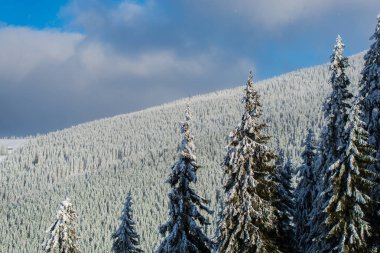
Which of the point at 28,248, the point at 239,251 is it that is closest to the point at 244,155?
the point at 239,251

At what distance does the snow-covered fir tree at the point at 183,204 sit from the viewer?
26016 millimetres

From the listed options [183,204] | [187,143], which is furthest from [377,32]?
[183,204]

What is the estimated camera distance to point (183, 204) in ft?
85.7

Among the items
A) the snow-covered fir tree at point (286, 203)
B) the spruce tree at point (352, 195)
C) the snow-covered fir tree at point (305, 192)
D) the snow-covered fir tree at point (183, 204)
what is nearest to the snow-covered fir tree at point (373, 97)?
the spruce tree at point (352, 195)

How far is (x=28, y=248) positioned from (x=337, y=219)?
15405 cm

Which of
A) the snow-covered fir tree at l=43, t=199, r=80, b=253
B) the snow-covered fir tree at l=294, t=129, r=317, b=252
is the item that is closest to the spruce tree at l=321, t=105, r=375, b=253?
the snow-covered fir tree at l=294, t=129, r=317, b=252

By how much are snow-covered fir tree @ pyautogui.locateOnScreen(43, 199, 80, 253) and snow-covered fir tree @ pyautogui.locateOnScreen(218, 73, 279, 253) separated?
46.9ft

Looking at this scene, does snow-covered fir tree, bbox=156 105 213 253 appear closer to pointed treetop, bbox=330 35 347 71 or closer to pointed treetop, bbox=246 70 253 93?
pointed treetop, bbox=246 70 253 93

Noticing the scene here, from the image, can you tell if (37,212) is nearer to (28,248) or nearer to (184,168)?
(28,248)

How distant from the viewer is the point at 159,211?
17575 centimetres

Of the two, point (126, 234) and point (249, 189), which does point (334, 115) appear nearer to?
point (249, 189)

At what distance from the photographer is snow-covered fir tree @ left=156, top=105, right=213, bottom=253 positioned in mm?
26016

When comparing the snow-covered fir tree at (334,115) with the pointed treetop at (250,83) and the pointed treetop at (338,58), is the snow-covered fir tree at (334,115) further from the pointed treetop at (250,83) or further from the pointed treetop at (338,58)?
the pointed treetop at (250,83)

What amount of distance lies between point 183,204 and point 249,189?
509 centimetres
